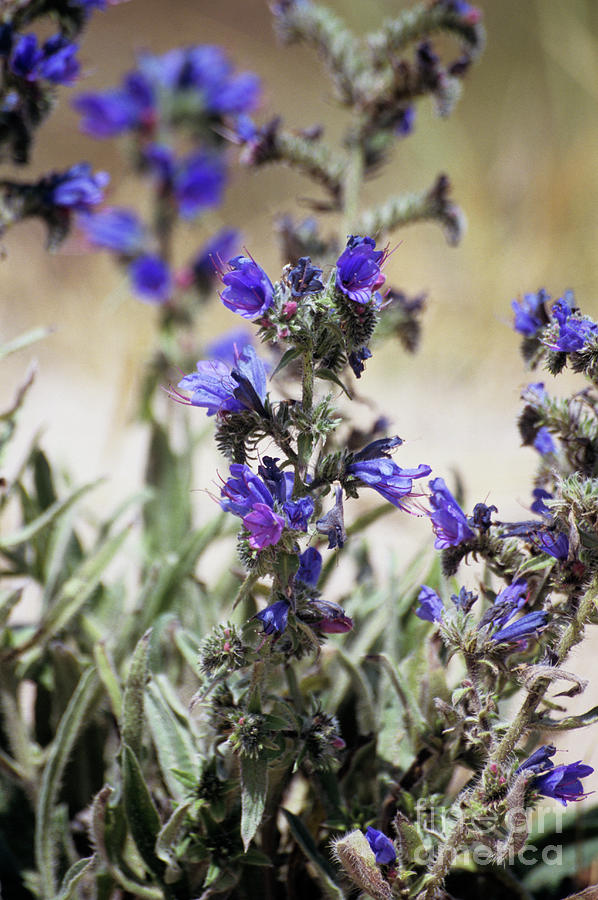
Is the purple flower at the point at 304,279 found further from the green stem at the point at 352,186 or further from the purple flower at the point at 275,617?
the green stem at the point at 352,186

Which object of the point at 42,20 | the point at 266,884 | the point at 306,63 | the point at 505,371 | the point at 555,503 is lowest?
the point at 266,884

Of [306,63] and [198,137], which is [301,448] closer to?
[198,137]

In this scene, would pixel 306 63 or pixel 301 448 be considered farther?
pixel 306 63

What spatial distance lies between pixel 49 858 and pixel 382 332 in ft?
4.16

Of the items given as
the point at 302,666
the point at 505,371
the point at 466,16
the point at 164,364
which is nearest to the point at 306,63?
the point at 505,371

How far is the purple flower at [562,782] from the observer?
3.70ft

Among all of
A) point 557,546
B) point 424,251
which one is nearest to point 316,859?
point 557,546

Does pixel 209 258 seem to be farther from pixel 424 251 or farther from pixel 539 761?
pixel 424 251

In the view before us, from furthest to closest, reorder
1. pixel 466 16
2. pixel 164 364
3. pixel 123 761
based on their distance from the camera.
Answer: pixel 164 364
pixel 466 16
pixel 123 761

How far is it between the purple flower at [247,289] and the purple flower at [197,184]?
234cm

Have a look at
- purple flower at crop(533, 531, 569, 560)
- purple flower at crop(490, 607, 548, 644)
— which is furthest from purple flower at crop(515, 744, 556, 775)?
purple flower at crop(533, 531, 569, 560)

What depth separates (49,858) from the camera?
1458mm

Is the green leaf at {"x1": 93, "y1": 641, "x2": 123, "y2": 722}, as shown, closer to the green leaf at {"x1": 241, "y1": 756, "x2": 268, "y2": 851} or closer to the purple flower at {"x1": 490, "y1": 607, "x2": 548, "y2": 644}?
the green leaf at {"x1": 241, "y1": 756, "x2": 268, "y2": 851}

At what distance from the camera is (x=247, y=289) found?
3.58 ft
